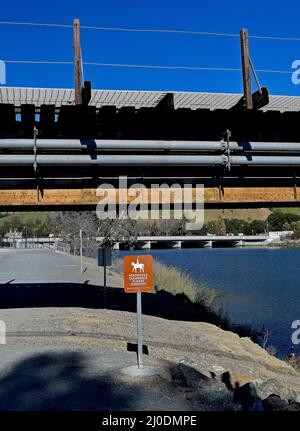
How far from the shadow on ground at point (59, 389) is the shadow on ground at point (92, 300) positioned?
875 centimetres

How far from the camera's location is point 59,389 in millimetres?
7527

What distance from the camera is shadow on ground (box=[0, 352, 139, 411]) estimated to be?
6.78 metres

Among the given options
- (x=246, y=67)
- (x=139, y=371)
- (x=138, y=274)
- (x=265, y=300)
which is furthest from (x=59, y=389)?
(x=265, y=300)

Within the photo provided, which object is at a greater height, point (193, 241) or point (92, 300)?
point (92, 300)

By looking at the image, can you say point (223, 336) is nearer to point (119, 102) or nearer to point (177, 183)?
point (177, 183)

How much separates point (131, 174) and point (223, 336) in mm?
5334

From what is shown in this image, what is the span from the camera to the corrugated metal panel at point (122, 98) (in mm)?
11766

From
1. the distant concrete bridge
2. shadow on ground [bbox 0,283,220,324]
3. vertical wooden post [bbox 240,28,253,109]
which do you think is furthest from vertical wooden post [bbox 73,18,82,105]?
the distant concrete bridge

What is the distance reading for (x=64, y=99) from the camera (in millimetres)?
11961

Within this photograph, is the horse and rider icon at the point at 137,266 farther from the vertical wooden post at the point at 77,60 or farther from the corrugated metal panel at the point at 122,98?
the corrugated metal panel at the point at 122,98

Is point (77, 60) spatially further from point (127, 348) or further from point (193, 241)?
point (193, 241)

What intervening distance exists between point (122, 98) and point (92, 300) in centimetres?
972

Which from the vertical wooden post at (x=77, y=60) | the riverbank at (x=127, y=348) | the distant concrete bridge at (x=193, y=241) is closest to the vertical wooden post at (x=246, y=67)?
the vertical wooden post at (x=77, y=60)

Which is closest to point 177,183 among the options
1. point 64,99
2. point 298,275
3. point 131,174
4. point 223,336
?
point 131,174
